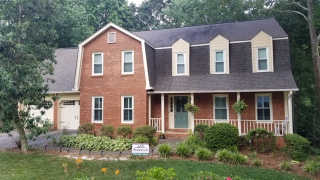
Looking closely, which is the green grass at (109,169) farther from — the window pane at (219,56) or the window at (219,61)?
the window pane at (219,56)

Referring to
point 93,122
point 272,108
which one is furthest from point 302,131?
point 93,122

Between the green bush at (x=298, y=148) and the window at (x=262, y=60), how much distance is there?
476cm

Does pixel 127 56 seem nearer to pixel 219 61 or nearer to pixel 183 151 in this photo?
pixel 219 61

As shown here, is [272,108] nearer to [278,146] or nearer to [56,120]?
[278,146]

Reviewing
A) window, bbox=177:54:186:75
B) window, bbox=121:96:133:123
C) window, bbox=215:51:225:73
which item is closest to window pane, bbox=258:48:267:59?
window, bbox=215:51:225:73

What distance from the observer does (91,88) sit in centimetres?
1476

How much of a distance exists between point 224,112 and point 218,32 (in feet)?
18.5

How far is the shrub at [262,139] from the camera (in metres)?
10.6

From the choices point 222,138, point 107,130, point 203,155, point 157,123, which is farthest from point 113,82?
point 203,155

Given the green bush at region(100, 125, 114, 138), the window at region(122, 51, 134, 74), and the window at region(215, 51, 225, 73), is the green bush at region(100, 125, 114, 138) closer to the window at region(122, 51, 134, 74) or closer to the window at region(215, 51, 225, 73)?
the window at region(122, 51, 134, 74)

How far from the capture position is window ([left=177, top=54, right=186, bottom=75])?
14992 millimetres

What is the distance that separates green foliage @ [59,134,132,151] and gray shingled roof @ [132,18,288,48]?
7.44 meters

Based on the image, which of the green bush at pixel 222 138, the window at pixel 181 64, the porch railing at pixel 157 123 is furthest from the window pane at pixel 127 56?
the green bush at pixel 222 138

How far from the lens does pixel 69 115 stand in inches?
704
